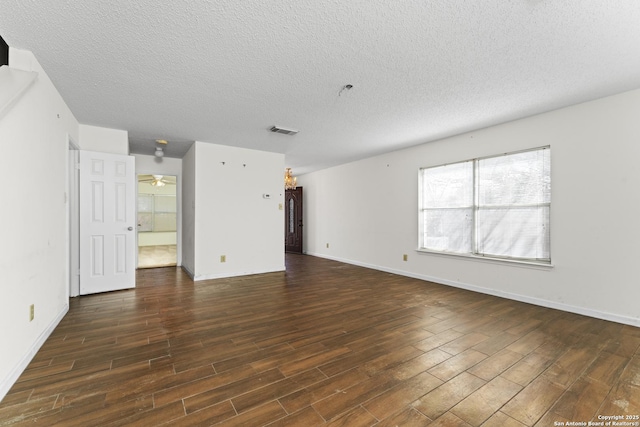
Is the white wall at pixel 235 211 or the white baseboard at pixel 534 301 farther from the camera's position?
the white wall at pixel 235 211

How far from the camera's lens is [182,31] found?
1.96 m

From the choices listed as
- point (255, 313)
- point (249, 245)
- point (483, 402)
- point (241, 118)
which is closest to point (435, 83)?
point (241, 118)

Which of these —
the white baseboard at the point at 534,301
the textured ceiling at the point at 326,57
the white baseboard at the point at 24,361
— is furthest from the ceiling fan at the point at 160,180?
the white baseboard at the point at 534,301

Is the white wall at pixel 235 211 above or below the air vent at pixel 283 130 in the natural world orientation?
below

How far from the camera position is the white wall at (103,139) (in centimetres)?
397

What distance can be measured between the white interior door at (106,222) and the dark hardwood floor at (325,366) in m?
0.54

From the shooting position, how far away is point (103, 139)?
4.09m

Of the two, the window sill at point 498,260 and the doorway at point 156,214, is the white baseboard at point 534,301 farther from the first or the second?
→ the doorway at point 156,214

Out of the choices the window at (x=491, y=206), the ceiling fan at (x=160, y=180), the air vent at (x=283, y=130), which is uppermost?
the air vent at (x=283, y=130)

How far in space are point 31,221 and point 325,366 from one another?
102 inches

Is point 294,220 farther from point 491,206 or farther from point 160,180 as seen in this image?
point 491,206

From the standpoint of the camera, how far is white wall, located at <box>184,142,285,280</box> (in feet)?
16.2

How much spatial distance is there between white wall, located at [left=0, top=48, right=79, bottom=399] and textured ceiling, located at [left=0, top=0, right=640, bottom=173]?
1.32ft

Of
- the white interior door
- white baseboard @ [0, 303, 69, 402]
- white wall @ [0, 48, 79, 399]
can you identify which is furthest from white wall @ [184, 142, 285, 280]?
white baseboard @ [0, 303, 69, 402]
